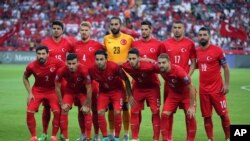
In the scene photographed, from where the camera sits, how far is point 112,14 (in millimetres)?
41438

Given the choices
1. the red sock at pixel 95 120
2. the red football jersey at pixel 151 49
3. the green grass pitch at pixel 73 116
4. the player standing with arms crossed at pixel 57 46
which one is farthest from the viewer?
the green grass pitch at pixel 73 116

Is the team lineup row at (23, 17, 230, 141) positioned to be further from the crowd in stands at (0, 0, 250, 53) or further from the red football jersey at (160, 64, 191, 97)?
the crowd in stands at (0, 0, 250, 53)

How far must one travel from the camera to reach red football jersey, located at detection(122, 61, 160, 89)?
11.8 metres

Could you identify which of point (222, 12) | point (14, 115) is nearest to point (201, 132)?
point (14, 115)

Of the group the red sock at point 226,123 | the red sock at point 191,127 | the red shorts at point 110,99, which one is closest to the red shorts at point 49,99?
the red shorts at point 110,99

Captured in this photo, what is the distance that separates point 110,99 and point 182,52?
1.77 metres

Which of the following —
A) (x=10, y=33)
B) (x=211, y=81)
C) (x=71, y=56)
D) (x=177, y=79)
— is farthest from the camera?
(x=10, y=33)

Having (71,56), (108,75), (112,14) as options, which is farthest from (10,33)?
(71,56)

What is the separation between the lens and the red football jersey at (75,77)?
38.9 feet

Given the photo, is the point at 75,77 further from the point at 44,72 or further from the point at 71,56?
the point at 44,72

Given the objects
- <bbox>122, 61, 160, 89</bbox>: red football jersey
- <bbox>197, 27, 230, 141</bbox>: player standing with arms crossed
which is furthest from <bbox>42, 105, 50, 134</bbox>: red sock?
<bbox>197, 27, 230, 141</bbox>: player standing with arms crossed

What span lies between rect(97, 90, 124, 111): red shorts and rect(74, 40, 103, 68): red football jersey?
37.3 inches

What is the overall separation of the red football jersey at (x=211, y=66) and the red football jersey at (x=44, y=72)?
2910 mm

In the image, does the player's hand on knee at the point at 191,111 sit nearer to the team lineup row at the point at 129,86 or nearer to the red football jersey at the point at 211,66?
the team lineup row at the point at 129,86
